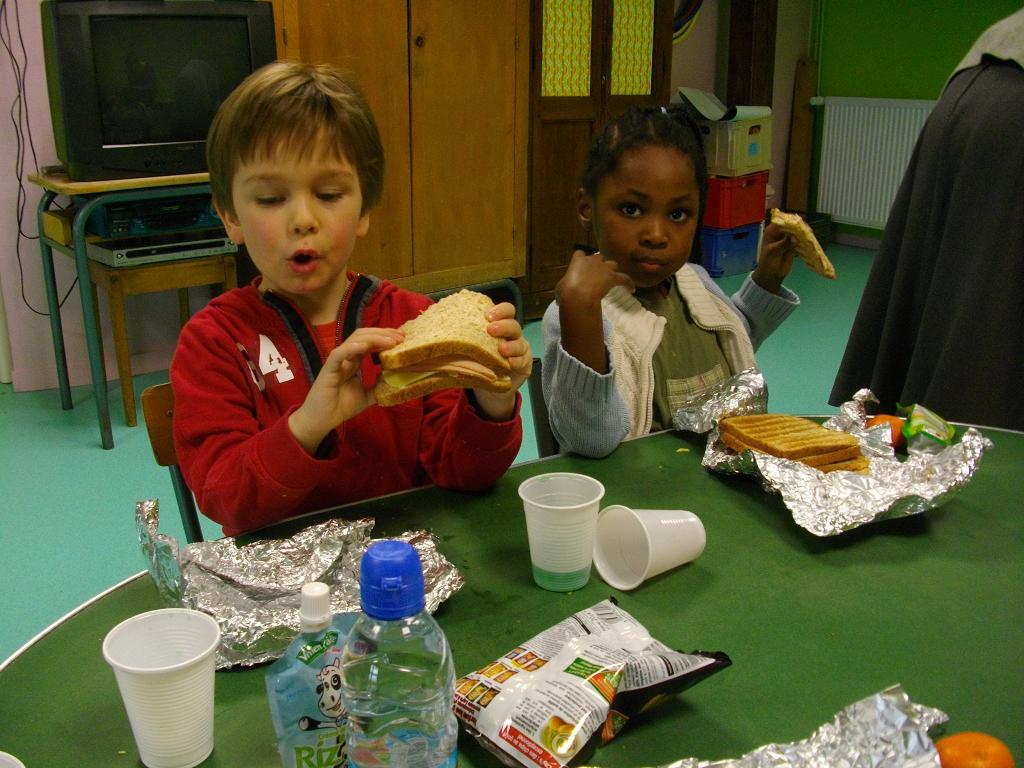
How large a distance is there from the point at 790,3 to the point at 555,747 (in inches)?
244

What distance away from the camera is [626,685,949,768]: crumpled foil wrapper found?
28.7 inches

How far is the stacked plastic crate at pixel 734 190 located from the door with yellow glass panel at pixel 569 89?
1.91ft

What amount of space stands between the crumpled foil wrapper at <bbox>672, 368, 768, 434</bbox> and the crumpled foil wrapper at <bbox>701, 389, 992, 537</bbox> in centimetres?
6

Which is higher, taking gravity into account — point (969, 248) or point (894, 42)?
point (894, 42)

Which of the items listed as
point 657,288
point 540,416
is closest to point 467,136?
point 657,288

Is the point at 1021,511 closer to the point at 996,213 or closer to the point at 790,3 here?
the point at 996,213

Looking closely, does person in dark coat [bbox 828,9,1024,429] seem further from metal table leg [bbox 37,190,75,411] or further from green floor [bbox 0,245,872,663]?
metal table leg [bbox 37,190,75,411]

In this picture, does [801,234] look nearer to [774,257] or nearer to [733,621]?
[774,257]

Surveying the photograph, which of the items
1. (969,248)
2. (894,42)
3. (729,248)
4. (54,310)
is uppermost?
(894,42)

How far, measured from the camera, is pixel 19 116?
3475mm

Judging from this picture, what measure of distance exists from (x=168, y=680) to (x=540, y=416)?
0.94 meters

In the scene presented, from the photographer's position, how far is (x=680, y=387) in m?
1.73

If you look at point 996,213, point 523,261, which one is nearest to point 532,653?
point 996,213

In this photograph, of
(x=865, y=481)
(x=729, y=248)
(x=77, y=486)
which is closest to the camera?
(x=865, y=481)
